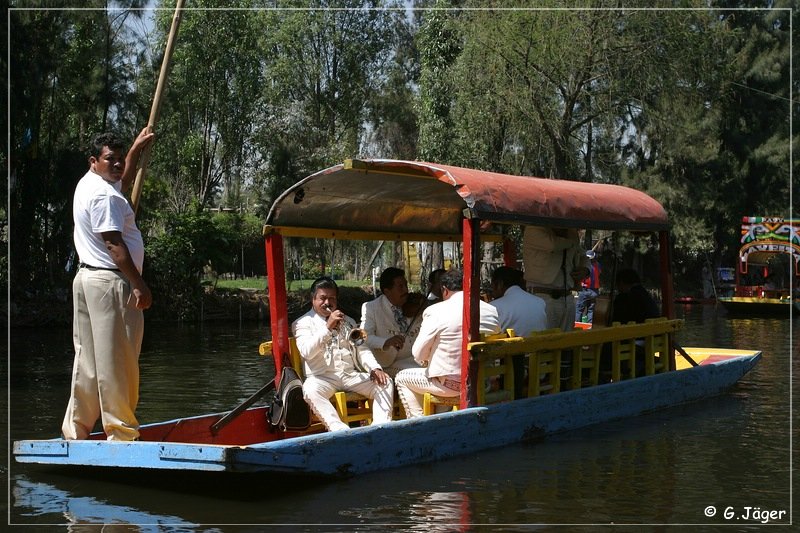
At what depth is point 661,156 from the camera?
34688 millimetres

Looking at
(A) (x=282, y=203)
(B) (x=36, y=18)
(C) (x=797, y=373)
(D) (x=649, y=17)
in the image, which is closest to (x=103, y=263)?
(A) (x=282, y=203)

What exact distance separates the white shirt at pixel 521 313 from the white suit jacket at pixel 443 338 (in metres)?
0.95

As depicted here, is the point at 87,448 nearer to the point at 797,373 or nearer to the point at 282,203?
the point at 282,203

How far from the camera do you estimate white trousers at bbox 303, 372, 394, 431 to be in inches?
304

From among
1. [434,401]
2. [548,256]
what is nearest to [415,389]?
[434,401]

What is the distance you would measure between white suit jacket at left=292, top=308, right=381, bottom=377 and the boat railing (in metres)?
0.89

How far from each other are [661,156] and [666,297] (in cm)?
2444

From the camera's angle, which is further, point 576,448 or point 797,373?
point 797,373

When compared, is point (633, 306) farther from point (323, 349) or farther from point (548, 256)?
point (323, 349)

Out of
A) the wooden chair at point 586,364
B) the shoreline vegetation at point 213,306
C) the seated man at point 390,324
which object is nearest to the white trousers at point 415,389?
the seated man at point 390,324

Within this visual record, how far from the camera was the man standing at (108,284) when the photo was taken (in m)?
6.21

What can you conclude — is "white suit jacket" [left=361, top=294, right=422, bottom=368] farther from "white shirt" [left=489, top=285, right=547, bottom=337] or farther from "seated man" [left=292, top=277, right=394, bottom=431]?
"white shirt" [left=489, top=285, right=547, bottom=337]

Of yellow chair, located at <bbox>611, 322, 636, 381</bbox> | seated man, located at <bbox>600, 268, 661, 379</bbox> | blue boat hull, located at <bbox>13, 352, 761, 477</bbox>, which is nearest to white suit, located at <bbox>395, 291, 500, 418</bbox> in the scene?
blue boat hull, located at <bbox>13, 352, 761, 477</bbox>

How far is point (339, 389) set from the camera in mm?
8023
